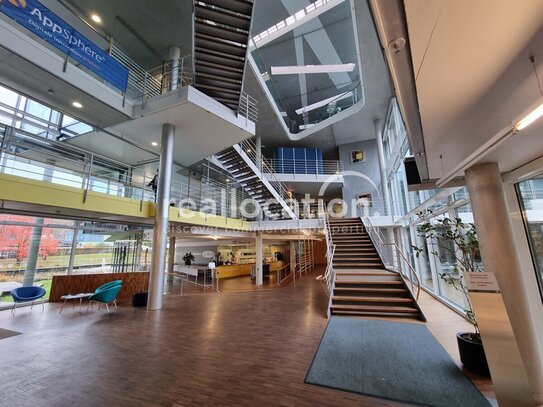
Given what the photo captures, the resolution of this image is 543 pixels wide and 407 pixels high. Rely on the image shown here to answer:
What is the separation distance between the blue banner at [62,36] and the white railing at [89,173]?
193 cm

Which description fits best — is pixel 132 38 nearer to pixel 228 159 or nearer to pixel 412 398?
pixel 228 159

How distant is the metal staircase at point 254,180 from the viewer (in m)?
8.39

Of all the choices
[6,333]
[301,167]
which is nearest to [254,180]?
[301,167]

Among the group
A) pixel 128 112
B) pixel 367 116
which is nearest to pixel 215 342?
pixel 128 112

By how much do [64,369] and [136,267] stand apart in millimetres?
7592

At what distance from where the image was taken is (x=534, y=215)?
313cm

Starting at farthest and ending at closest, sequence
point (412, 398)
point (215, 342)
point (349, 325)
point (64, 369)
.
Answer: point (349, 325)
point (215, 342)
point (64, 369)
point (412, 398)

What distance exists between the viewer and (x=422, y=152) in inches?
127

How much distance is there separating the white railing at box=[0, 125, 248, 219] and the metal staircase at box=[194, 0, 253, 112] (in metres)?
3.22

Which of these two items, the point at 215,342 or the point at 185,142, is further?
the point at 185,142

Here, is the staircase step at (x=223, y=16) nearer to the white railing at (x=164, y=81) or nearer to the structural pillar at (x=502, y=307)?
the white railing at (x=164, y=81)

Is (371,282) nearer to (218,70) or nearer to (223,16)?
(218,70)

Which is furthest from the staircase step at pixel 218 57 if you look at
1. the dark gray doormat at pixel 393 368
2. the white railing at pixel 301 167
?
the white railing at pixel 301 167

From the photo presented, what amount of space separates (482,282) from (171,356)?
4.04 metres
